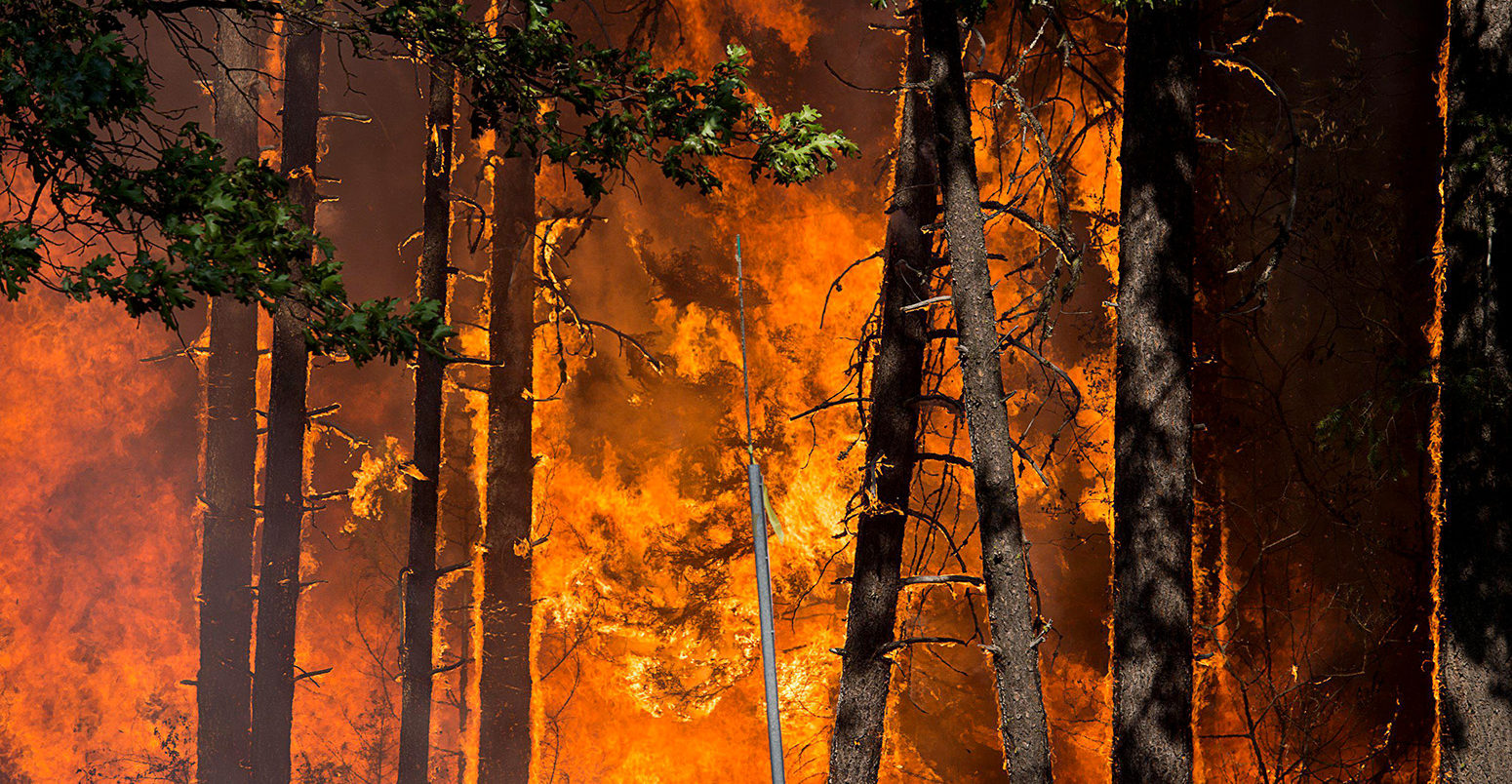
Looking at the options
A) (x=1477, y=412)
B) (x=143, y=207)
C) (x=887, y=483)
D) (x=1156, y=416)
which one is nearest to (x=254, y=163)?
(x=143, y=207)

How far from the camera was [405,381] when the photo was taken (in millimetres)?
11211

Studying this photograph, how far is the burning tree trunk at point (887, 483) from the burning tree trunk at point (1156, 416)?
3.84ft

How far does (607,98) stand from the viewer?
456 cm

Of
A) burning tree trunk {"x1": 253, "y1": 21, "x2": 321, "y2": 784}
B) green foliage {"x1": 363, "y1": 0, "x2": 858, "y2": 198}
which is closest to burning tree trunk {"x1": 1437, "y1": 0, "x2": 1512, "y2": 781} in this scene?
green foliage {"x1": 363, "y1": 0, "x2": 858, "y2": 198}

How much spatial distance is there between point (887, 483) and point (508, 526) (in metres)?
4.82

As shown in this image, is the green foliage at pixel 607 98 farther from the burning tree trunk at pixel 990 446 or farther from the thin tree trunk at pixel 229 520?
the thin tree trunk at pixel 229 520

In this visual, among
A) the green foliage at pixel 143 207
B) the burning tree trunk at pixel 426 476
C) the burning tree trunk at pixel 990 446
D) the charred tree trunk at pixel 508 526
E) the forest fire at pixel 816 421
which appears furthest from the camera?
the charred tree trunk at pixel 508 526

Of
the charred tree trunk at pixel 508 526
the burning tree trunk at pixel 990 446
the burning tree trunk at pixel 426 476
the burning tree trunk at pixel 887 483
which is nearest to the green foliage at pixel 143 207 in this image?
the burning tree trunk at pixel 990 446

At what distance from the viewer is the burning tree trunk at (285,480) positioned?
8.82 meters

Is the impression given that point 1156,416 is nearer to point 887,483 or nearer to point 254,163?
point 887,483

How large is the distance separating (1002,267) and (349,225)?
689cm

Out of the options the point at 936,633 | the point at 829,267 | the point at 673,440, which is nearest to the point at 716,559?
the point at 673,440

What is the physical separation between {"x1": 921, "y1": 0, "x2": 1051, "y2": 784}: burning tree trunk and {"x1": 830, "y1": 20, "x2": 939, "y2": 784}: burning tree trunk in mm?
1040

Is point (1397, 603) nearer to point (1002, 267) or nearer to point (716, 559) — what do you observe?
point (1002, 267)
